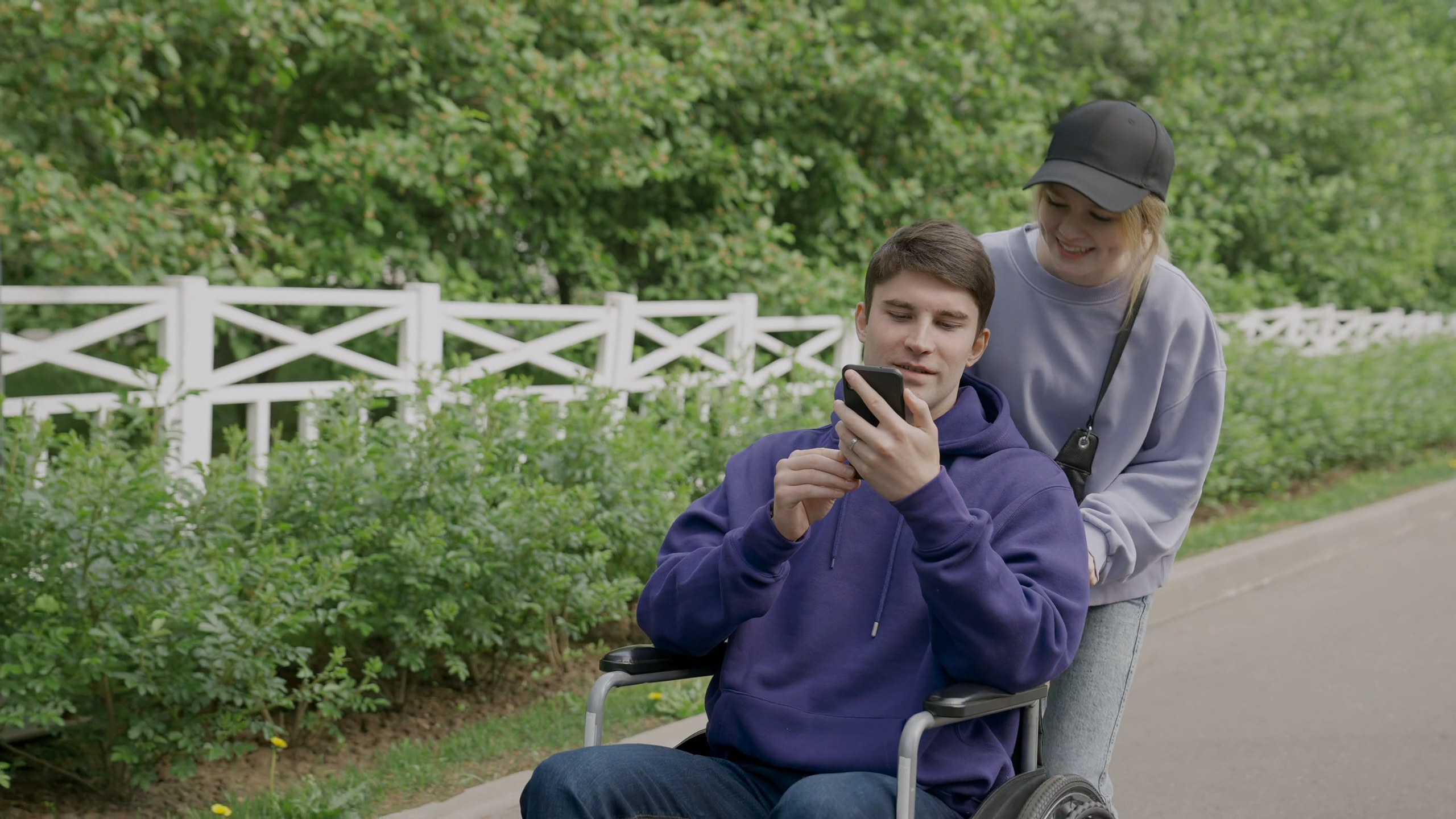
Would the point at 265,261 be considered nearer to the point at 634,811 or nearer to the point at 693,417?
the point at 693,417

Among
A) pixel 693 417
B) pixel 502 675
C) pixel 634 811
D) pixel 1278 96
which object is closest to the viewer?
pixel 634 811

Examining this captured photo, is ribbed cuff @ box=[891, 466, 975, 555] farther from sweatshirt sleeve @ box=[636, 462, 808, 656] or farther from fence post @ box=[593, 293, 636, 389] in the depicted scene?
fence post @ box=[593, 293, 636, 389]

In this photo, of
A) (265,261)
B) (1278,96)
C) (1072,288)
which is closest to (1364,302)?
(1278,96)

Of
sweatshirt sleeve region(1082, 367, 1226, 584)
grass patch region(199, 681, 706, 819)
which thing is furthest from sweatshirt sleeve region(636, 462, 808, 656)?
grass patch region(199, 681, 706, 819)

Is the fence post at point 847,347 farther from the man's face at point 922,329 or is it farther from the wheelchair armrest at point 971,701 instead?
the wheelchair armrest at point 971,701

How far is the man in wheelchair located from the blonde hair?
0.29 metres

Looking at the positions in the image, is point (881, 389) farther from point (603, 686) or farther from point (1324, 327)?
point (1324, 327)

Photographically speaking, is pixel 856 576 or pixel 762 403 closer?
pixel 856 576

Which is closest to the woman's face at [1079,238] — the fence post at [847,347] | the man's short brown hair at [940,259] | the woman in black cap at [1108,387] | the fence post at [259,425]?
the woman in black cap at [1108,387]

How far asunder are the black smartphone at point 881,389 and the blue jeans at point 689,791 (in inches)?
24.1

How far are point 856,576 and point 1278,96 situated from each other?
12.5m

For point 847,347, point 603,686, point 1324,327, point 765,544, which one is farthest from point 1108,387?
point 1324,327

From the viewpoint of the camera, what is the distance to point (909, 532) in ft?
7.77

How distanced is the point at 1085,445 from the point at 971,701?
2.25ft
